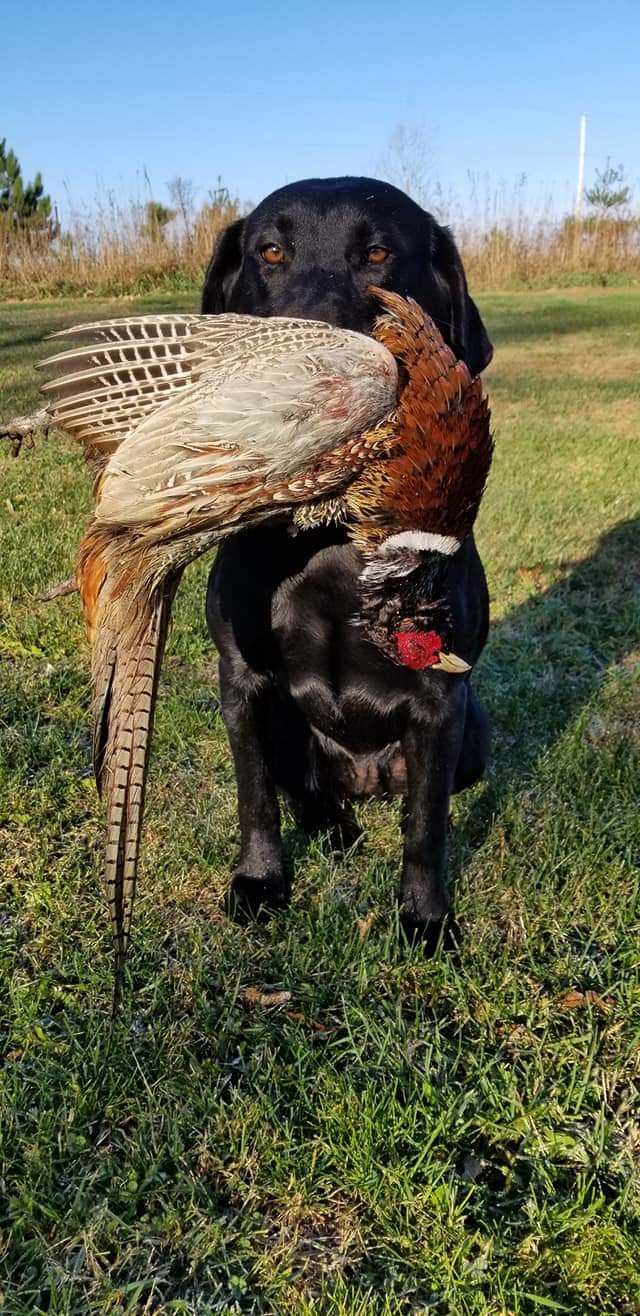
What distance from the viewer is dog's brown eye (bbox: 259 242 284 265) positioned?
7.26 ft

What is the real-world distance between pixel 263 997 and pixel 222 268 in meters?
1.84

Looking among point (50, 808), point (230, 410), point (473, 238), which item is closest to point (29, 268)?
point (473, 238)

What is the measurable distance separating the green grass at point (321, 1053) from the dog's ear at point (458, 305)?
4.40 ft

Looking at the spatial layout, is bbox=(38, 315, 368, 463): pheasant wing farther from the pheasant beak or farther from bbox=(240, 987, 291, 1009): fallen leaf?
bbox=(240, 987, 291, 1009): fallen leaf

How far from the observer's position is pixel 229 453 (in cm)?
146

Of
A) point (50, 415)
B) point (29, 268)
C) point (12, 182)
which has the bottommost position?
point (50, 415)

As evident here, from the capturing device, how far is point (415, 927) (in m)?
2.35

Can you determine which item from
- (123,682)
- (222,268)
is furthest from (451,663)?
(222,268)

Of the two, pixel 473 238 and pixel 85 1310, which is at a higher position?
pixel 473 238

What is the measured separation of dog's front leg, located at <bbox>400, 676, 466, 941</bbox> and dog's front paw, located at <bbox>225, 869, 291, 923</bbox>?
0.34m

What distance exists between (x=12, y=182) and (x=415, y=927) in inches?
1131

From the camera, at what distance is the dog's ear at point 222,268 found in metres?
2.40

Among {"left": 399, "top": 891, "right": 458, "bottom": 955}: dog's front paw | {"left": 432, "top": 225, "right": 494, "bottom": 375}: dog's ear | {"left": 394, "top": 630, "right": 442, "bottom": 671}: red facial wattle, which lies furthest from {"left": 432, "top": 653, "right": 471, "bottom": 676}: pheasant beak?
{"left": 432, "top": 225, "right": 494, "bottom": 375}: dog's ear

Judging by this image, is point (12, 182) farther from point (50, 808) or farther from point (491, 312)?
point (50, 808)
